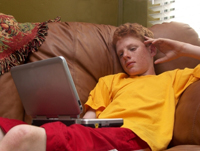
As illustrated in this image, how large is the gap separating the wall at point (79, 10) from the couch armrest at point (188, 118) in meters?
1.13

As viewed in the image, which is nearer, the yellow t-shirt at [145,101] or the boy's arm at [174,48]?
the yellow t-shirt at [145,101]

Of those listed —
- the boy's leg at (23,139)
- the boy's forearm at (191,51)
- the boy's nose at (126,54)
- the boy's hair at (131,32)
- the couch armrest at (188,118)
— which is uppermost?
the boy's hair at (131,32)

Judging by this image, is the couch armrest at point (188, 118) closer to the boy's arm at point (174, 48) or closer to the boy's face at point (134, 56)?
the boy's arm at point (174, 48)

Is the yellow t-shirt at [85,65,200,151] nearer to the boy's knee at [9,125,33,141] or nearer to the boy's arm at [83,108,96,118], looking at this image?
the boy's arm at [83,108,96,118]

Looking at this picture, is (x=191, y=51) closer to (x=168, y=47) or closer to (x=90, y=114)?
(x=168, y=47)

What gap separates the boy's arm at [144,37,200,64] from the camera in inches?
43.7

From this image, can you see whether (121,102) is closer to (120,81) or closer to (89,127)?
(120,81)

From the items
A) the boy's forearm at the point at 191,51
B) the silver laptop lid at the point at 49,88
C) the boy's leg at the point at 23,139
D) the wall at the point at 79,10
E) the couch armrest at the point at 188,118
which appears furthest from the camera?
the wall at the point at 79,10

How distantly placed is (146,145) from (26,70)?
1.78 ft

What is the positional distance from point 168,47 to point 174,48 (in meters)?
0.04

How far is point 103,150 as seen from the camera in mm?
714

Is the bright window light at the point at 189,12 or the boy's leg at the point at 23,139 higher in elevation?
the bright window light at the point at 189,12

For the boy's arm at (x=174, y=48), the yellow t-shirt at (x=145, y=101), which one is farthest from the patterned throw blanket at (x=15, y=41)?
the boy's arm at (x=174, y=48)

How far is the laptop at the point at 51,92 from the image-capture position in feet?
2.43
